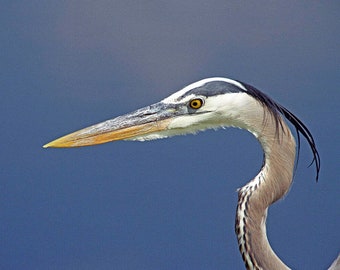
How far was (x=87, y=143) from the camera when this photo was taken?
69.0 inches

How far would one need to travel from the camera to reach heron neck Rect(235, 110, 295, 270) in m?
1.66

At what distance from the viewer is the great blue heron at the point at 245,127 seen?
Answer: 167cm

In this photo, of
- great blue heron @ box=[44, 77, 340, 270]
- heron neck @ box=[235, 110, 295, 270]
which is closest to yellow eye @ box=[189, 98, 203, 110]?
great blue heron @ box=[44, 77, 340, 270]

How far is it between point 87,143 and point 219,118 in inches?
13.8

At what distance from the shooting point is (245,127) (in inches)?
68.1

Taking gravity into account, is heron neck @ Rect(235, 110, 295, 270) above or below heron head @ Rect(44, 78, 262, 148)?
below

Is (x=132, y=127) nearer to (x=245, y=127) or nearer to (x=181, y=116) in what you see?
(x=181, y=116)

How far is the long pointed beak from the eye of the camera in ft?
5.68

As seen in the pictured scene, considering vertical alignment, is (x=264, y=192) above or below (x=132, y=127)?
below

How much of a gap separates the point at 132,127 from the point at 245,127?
0.29 metres

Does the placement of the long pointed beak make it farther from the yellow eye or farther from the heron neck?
the heron neck

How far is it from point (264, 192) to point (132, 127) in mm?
377

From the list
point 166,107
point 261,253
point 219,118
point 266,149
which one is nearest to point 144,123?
point 166,107

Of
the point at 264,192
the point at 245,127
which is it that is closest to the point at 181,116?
the point at 245,127
